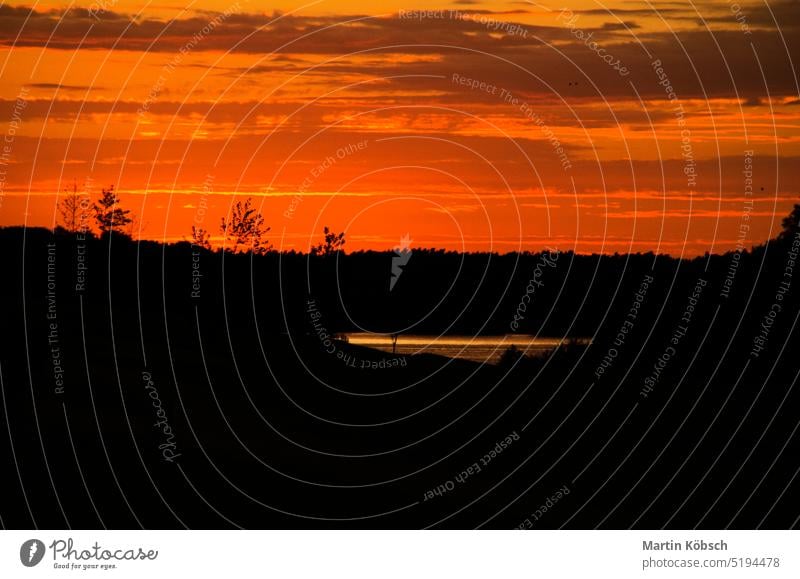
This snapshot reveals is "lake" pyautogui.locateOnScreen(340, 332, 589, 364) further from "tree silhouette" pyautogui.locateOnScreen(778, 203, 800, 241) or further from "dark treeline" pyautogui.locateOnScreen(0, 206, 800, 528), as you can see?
"tree silhouette" pyautogui.locateOnScreen(778, 203, 800, 241)

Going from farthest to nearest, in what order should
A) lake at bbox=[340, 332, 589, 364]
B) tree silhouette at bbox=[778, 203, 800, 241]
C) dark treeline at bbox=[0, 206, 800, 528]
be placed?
lake at bbox=[340, 332, 589, 364] < tree silhouette at bbox=[778, 203, 800, 241] < dark treeline at bbox=[0, 206, 800, 528]

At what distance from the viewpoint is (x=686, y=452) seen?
45.7 m

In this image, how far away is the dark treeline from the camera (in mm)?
37656

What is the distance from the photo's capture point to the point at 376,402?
5775 cm

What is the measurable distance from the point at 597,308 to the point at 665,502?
118 ft

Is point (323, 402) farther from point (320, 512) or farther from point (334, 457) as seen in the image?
point (320, 512)

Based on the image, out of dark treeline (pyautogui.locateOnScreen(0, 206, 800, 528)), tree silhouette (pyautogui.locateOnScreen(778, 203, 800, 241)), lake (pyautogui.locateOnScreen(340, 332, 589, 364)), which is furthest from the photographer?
lake (pyautogui.locateOnScreen(340, 332, 589, 364))

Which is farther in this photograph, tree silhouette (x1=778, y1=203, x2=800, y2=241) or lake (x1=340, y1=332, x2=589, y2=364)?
lake (x1=340, y1=332, x2=589, y2=364)

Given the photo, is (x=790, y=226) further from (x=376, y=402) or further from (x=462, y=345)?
(x=462, y=345)

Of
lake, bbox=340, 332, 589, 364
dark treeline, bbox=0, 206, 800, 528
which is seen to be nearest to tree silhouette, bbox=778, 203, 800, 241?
dark treeline, bbox=0, 206, 800, 528

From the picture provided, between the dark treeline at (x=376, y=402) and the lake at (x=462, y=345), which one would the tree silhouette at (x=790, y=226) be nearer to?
the dark treeline at (x=376, y=402)

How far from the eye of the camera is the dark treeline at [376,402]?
37.7 m

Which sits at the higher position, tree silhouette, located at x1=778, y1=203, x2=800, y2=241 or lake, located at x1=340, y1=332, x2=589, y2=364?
tree silhouette, located at x1=778, y1=203, x2=800, y2=241

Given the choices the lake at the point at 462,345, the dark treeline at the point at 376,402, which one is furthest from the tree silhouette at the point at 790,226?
the lake at the point at 462,345
